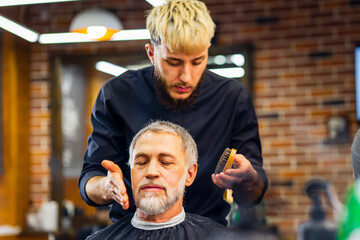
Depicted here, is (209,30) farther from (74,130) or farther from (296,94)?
(74,130)

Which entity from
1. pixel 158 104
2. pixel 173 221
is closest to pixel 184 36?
pixel 158 104

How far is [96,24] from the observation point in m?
4.42

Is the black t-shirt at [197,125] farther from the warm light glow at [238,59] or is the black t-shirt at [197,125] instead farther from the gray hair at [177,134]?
the warm light glow at [238,59]

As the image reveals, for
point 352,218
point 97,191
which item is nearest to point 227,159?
point 97,191

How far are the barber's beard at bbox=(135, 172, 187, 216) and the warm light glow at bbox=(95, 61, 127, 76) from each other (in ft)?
14.0

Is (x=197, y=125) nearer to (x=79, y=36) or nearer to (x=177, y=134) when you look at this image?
(x=177, y=134)

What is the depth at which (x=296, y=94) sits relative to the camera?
18.2 feet

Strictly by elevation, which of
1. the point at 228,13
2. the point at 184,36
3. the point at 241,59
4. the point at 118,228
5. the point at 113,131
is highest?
the point at 228,13

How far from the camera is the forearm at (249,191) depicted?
1944 millimetres

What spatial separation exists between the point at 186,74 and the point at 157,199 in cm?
51

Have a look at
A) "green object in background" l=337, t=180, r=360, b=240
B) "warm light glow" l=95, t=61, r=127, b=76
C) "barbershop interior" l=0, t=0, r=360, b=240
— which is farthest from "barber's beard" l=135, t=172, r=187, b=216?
"warm light glow" l=95, t=61, r=127, b=76

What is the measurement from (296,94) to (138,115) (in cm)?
356

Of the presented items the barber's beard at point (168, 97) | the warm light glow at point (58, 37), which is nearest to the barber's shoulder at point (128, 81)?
the barber's beard at point (168, 97)

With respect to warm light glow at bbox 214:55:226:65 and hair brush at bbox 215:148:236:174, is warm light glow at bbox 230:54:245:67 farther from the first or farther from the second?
hair brush at bbox 215:148:236:174
